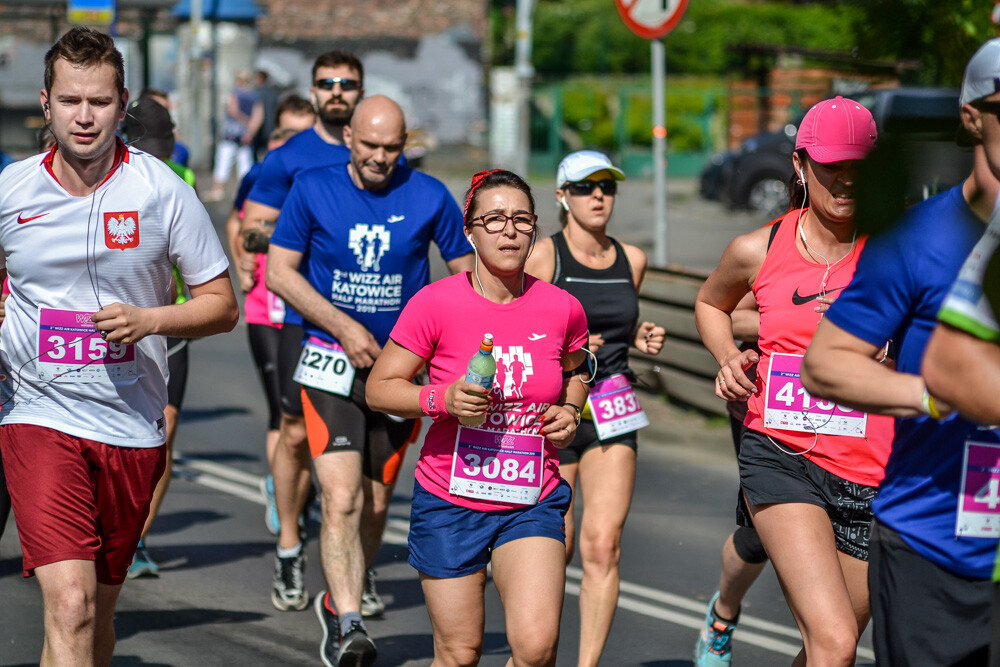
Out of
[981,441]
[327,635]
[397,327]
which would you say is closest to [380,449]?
[327,635]

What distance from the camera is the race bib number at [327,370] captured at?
A: 5637mm

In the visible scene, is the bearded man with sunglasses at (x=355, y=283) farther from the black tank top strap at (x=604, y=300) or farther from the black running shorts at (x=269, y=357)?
the black running shorts at (x=269, y=357)

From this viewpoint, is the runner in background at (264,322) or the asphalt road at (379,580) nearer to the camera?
the asphalt road at (379,580)

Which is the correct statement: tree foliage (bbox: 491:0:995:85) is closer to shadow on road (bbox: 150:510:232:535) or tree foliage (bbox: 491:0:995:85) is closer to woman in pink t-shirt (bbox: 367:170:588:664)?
woman in pink t-shirt (bbox: 367:170:588:664)

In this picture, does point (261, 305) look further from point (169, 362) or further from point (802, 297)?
point (802, 297)

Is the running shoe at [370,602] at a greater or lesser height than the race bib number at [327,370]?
lesser

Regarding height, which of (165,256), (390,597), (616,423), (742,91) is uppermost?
(742,91)

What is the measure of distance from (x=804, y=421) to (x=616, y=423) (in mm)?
1221

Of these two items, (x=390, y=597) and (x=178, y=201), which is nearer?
(x=178, y=201)

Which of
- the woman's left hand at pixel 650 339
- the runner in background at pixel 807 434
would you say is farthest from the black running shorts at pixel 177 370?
the runner in background at pixel 807 434

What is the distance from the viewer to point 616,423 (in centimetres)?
532

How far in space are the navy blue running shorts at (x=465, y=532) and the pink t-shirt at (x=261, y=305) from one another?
3.35 metres

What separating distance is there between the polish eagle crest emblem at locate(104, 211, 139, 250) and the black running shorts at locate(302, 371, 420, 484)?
1.75 meters

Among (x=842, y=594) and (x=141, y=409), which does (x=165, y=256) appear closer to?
(x=141, y=409)
